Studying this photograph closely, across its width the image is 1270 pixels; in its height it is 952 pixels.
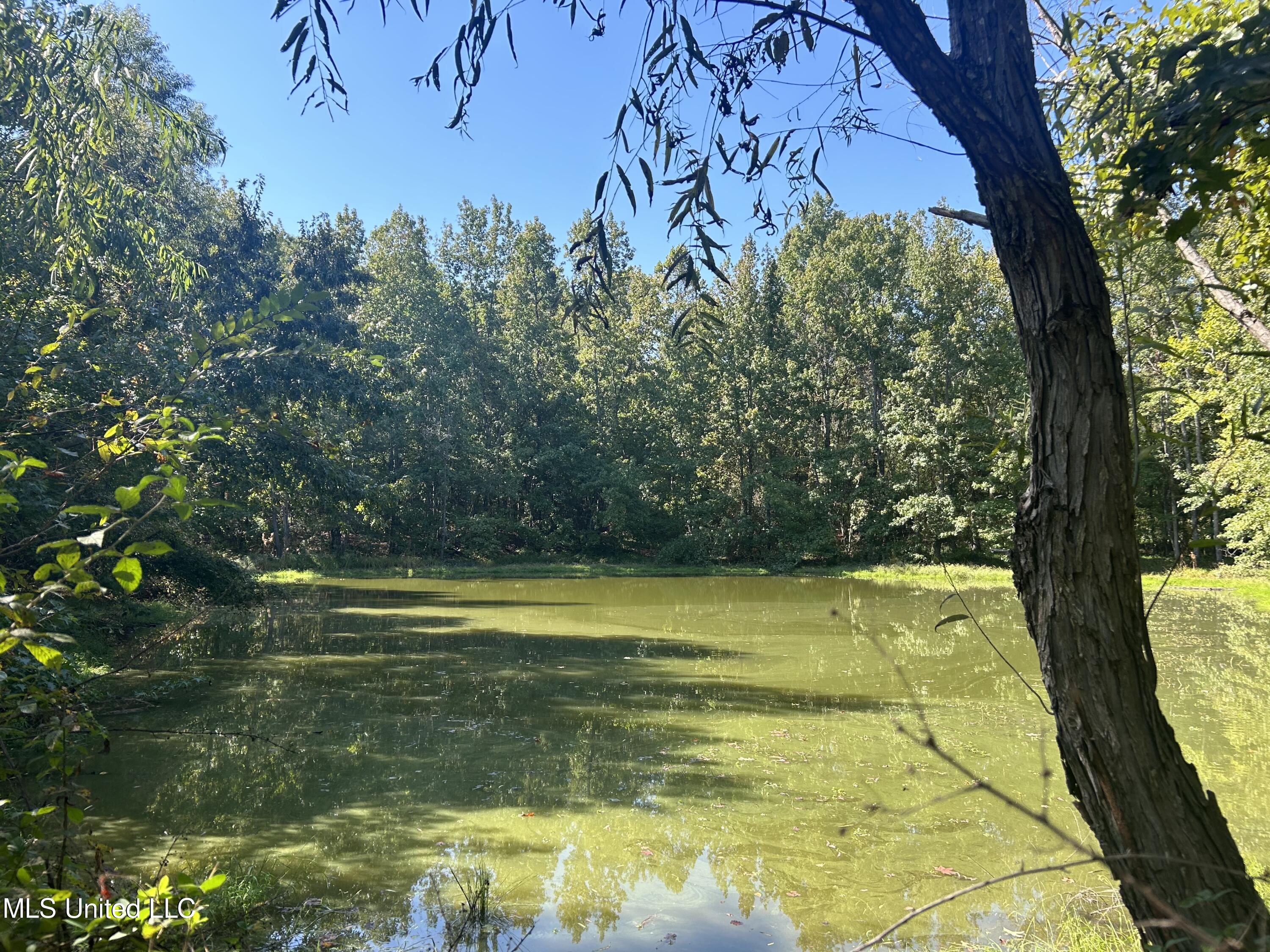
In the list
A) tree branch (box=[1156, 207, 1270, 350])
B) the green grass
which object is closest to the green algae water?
the green grass

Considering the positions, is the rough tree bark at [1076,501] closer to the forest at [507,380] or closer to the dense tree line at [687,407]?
the forest at [507,380]

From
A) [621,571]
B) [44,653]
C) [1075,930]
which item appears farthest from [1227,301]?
[621,571]

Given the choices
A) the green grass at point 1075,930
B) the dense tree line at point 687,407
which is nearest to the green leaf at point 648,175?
the green grass at point 1075,930

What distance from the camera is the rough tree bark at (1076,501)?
1.36m

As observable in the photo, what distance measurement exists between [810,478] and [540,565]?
454 inches

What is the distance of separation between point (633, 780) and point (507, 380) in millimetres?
25173

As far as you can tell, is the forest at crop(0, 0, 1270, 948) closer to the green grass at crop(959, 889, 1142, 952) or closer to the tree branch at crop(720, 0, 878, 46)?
the tree branch at crop(720, 0, 878, 46)

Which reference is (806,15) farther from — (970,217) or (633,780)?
(633,780)

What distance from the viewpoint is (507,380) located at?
29.2 m

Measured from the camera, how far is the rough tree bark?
53.6 inches

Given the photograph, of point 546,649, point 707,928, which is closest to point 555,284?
point 546,649

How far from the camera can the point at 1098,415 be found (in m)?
1.45

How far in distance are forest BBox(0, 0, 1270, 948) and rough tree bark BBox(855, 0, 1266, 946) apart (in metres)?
0.06

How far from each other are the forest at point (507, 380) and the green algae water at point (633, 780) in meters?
1.01
